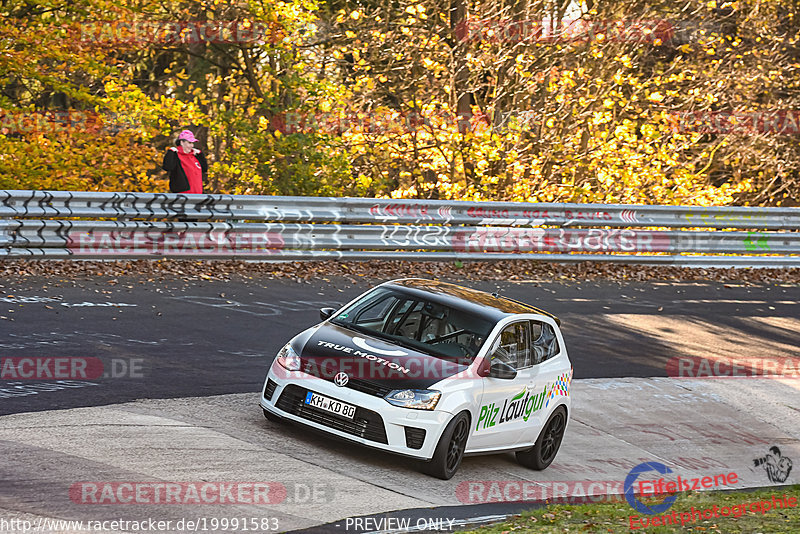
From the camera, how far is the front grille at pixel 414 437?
848cm

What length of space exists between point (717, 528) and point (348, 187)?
1434cm

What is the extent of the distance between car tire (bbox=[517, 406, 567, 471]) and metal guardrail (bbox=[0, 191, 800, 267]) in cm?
745

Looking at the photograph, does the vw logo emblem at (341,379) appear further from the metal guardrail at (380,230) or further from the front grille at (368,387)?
the metal guardrail at (380,230)

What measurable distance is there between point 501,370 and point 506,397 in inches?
10.0

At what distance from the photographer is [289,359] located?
9.06m

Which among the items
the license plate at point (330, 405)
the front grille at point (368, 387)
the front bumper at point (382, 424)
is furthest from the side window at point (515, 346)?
the license plate at point (330, 405)

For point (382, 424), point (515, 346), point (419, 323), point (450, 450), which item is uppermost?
point (419, 323)

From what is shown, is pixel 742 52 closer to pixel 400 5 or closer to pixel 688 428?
pixel 400 5

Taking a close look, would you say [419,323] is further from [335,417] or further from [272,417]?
[272,417]

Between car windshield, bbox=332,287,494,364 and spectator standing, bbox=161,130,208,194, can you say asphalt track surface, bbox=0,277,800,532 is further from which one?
spectator standing, bbox=161,130,208,194

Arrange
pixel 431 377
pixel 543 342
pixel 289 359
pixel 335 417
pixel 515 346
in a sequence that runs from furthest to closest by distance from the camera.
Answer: pixel 543 342 < pixel 515 346 < pixel 289 359 < pixel 431 377 < pixel 335 417

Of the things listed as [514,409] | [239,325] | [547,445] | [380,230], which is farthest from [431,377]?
[380,230]

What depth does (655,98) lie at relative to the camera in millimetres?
25000

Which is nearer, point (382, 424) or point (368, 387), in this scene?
point (382, 424)
